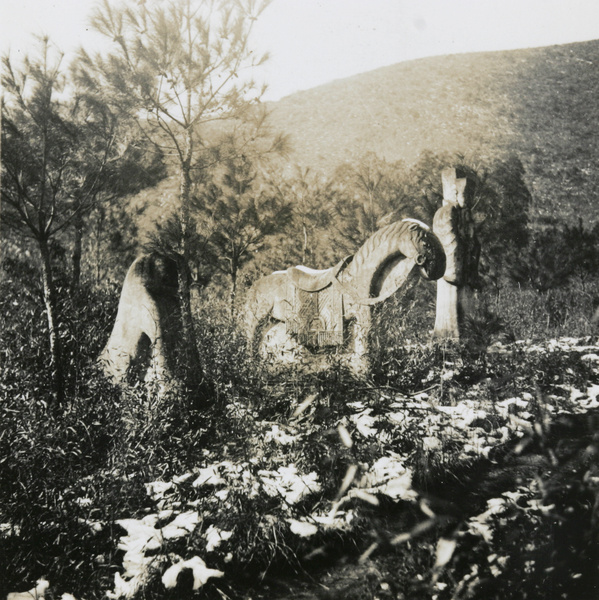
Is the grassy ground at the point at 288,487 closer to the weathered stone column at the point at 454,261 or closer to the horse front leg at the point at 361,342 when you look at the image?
the horse front leg at the point at 361,342

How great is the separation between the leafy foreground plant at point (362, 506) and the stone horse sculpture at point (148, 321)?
2.07ft

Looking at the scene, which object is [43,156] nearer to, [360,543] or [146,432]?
[146,432]

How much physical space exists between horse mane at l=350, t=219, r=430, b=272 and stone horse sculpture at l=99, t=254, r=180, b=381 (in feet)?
6.41

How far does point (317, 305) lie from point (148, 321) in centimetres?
213

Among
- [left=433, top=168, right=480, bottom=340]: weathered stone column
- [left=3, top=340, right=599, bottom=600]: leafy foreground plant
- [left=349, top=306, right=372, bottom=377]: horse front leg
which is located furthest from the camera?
[left=433, top=168, right=480, bottom=340]: weathered stone column

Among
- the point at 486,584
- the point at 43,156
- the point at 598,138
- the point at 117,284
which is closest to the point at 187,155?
the point at 43,156

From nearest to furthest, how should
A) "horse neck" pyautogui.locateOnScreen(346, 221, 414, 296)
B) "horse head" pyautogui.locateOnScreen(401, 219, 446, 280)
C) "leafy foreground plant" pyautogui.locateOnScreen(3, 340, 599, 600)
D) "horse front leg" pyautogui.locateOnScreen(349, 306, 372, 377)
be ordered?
1. "leafy foreground plant" pyautogui.locateOnScreen(3, 340, 599, 600)
2. "horse front leg" pyautogui.locateOnScreen(349, 306, 372, 377)
3. "horse head" pyautogui.locateOnScreen(401, 219, 446, 280)
4. "horse neck" pyautogui.locateOnScreen(346, 221, 414, 296)

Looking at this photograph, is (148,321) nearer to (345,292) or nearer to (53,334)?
(53,334)

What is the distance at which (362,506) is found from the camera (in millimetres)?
2756

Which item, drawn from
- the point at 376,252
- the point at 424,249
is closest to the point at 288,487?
the point at 424,249

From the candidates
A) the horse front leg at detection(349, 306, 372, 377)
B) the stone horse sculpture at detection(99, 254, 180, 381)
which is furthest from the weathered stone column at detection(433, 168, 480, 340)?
the stone horse sculpture at detection(99, 254, 180, 381)

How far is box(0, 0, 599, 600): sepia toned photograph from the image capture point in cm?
232

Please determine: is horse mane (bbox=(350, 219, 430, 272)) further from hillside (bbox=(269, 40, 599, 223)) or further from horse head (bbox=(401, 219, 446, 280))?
hillside (bbox=(269, 40, 599, 223))

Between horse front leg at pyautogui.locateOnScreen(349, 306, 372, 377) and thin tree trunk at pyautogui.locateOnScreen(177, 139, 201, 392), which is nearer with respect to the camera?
thin tree trunk at pyautogui.locateOnScreen(177, 139, 201, 392)
